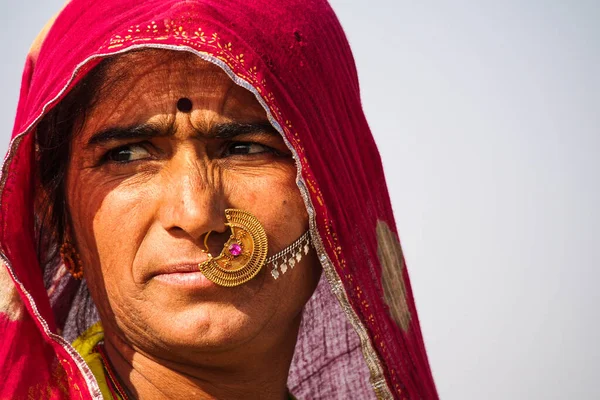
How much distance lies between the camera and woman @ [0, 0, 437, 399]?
10.3ft

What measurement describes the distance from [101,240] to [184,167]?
33cm

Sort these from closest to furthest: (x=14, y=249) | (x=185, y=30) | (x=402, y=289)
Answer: (x=185, y=30), (x=14, y=249), (x=402, y=289)

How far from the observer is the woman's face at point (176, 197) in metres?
3.14

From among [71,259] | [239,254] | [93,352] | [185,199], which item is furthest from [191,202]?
[93,352]

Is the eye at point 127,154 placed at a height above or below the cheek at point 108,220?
above

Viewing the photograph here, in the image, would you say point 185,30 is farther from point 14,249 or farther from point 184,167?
point 14,249

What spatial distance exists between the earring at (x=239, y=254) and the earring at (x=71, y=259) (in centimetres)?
57

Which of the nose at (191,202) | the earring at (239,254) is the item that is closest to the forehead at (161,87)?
the nose at (191,202)

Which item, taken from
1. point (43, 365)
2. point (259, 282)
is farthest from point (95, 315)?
point (259, 282)

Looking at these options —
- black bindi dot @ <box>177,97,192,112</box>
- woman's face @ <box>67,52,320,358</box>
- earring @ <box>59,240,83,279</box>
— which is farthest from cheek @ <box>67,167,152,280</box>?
black bindi dot @ <box>177,97,192,112</box>

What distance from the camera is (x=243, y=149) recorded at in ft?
10.9

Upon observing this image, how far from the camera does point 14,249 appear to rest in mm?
3312

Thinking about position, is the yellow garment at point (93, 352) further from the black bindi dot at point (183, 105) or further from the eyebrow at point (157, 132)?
the black bindi dot at point (183, 105)

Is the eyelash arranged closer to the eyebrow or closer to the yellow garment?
the eyebrow
